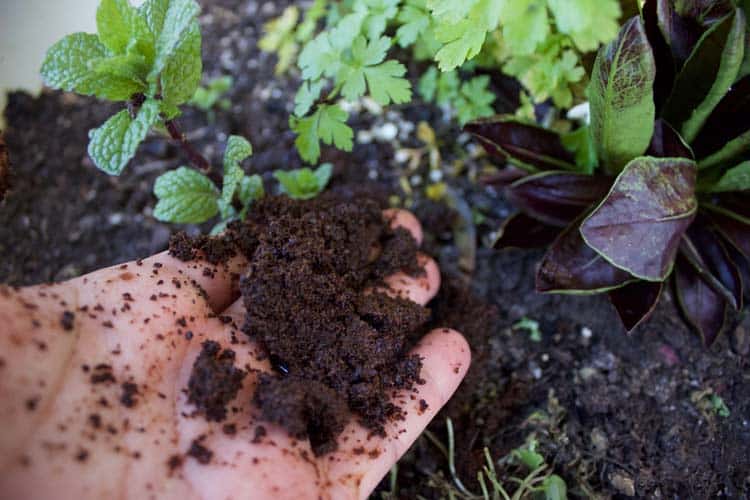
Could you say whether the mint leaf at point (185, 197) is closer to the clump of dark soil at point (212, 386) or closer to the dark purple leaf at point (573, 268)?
the clump of dark soil at point (212, 386)

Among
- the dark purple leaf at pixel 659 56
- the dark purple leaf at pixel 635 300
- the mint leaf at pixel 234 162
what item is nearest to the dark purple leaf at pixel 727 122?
the dark purple leaf at pixel 659 56

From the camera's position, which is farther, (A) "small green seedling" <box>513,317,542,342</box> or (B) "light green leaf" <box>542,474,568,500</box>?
(A) "small green seedling" <box>513,317,542,342</box>

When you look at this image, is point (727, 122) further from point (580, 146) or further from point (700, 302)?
point (700, 302)

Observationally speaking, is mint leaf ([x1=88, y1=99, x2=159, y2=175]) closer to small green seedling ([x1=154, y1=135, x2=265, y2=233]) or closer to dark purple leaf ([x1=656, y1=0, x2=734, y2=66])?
small green seedling ([x1=154, y1=135, x2=265, y2=233])

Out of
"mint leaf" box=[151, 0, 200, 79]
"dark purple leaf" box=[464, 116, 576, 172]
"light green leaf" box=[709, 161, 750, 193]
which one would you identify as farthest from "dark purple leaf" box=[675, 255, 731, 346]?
"mint leaf" box=[151, 0, 200, 79]

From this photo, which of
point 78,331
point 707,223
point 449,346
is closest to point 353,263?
point 449,346
